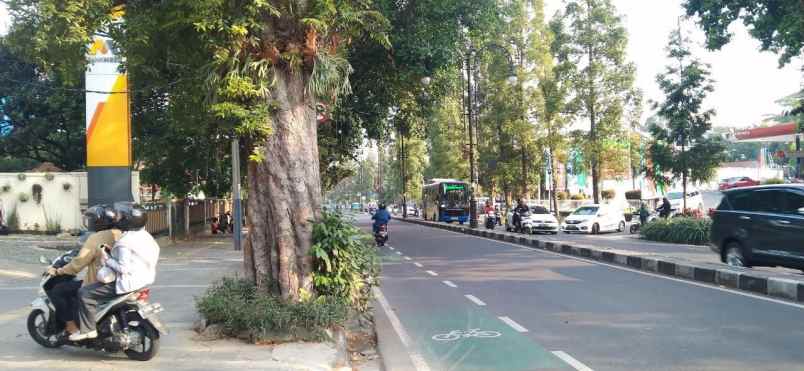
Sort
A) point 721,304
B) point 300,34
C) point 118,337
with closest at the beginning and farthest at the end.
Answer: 1. point 118,337
2. point 300,34
3. point 721,304

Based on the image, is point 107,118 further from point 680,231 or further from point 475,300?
point 680,231

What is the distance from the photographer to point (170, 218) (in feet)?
87.4

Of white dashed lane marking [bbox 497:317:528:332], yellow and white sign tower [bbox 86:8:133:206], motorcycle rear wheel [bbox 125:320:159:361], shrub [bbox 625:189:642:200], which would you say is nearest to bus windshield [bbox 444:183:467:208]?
shrub [bbox 625:189:642:200]

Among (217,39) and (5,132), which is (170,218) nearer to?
(5,132)

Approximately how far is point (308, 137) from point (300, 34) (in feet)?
4.06

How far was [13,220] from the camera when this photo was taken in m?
25.3

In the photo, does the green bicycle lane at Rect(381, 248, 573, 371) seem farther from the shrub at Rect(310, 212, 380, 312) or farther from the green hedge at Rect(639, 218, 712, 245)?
the green hedge at Rect(639, 218, 712, 245)

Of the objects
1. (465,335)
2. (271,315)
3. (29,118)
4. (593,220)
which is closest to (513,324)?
(465,335)

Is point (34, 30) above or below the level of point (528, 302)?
above

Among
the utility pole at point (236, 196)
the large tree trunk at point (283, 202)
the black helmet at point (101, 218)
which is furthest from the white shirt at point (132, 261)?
the utility pole at point (236, 196)

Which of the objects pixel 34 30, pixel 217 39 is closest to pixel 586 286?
pixel 217 39

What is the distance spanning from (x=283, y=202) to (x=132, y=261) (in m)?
1.90

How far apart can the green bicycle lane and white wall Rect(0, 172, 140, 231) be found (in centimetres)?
1768

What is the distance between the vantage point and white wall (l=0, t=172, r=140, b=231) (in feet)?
83.3
